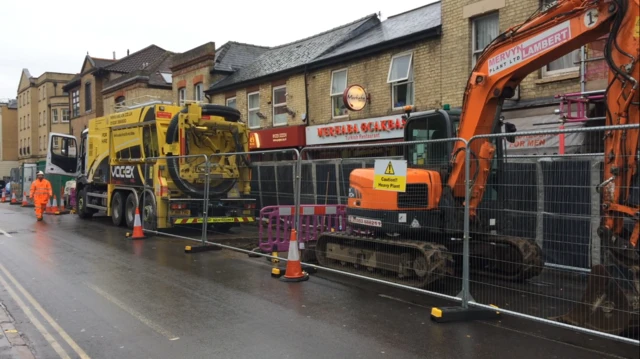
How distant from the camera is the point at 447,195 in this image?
708 centimetres

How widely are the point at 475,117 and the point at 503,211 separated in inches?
52.0

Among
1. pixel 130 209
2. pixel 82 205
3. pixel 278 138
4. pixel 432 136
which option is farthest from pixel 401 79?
pixel 82 205

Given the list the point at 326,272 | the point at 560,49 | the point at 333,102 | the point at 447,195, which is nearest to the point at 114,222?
the point at 333,102

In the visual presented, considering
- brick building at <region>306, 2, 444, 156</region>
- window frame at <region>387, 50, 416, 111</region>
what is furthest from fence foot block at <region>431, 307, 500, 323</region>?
window frame at <region>387, 50, 416, 111</region>

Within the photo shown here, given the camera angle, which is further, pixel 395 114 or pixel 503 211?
pixel 395 114

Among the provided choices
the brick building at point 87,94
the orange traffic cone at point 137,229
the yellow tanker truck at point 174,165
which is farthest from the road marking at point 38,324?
the brick building at point 87,94

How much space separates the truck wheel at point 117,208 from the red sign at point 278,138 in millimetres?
6786

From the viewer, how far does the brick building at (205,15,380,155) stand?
19719 mm

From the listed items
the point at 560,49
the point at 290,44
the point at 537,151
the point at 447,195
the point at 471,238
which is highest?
the point at 290,44

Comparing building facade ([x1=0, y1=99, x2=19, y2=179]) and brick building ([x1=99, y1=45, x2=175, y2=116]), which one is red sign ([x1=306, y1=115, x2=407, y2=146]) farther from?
building facade ([x1=0, y1=99, x2=19, y2=179])

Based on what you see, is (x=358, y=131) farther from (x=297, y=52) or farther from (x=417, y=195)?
(x=417, y=195)

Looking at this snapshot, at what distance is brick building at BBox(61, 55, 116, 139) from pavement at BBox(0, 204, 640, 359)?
100 feet

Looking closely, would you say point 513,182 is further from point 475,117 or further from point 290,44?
point 290,44

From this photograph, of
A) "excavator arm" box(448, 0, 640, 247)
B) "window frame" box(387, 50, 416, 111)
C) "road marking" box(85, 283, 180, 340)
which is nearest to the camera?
"excavator arm" box(448, 0, 640, 247)
